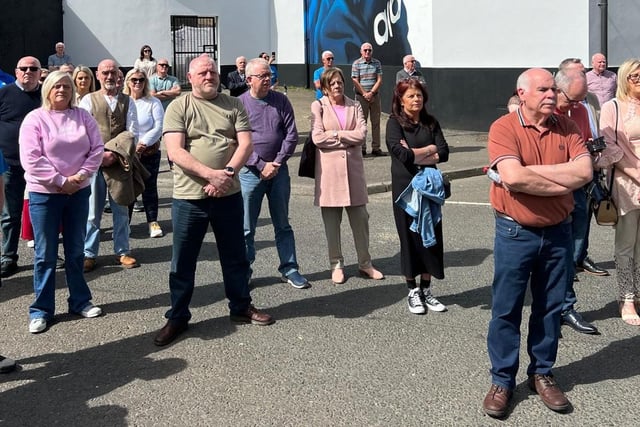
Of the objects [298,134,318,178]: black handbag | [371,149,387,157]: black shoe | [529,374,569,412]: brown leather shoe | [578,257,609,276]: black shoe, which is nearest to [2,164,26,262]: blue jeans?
[298,134,318,178]: black handbag

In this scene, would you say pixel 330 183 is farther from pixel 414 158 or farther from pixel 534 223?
pixel 534 223

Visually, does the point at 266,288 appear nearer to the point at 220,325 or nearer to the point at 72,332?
the point at 220,325

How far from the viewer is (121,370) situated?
16.5 ft

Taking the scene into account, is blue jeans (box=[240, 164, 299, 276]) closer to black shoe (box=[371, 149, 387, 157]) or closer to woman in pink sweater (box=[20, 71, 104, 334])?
woman in pink sweater (box=[20, 71, 104, 334])

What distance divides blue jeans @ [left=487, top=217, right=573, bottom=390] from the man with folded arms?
6.62 ft

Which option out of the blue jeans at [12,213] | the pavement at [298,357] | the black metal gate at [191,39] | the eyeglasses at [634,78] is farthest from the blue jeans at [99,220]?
the black metal gate at [191,39]

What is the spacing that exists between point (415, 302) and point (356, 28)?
17.1m

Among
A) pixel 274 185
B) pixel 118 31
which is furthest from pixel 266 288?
pixel 118 31

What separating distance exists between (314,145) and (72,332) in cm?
262

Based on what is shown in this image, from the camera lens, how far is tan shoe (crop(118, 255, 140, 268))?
24.9ft

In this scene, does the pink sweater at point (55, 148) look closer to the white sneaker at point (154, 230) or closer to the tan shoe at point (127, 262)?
the tan shoe at point (127, 262)

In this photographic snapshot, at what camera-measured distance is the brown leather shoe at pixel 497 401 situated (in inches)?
167

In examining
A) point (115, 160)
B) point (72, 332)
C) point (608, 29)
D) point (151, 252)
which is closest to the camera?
point (72, 332)

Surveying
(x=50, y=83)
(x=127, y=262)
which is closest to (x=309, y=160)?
(x=127, y=262)
